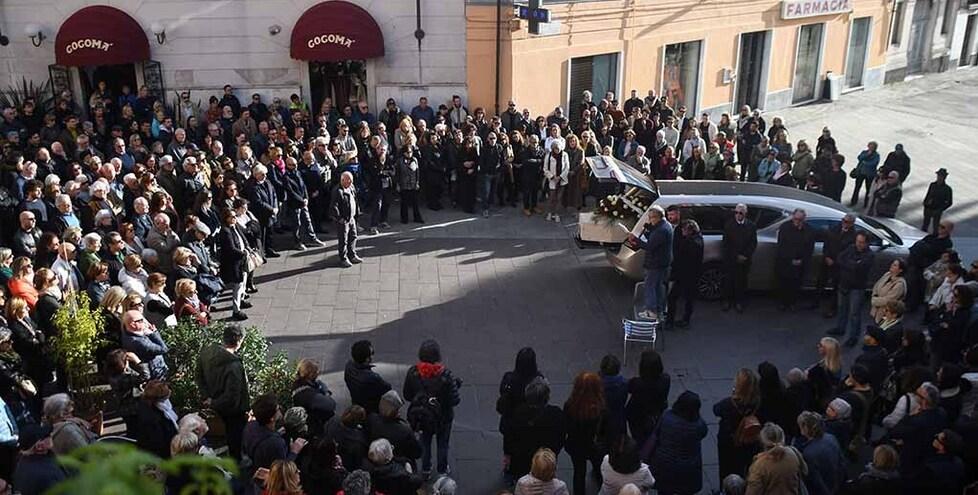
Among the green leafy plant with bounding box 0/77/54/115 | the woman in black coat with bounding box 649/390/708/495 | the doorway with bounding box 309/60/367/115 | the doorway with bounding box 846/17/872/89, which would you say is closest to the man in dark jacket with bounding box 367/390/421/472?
the woman in black coat with bounding box 649/390/708/495

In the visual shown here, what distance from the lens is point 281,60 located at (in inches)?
734

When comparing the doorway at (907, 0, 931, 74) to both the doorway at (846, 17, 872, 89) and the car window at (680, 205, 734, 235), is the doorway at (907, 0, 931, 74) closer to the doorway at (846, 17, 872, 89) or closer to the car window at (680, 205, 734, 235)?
the doorway at (846, 17, 872, 89)

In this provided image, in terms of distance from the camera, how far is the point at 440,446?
830 cm

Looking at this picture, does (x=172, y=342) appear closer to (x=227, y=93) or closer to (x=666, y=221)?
(x=666, y=221)

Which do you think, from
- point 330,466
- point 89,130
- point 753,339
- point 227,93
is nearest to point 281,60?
point 227,93

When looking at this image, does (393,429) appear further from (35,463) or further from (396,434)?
(35,463)

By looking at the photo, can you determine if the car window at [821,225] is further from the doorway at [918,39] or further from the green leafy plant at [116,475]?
the doorway at [918,39]

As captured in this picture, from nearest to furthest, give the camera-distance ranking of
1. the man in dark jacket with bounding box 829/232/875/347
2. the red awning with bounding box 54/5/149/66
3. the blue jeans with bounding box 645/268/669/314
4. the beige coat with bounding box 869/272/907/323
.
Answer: the beige coat with bounding box 869/272/907/323 → the man in dark jacket with bounding box 829/232/875/347 → the blue jeans with bounding box 645/268/669/314 → the red awning with bounding box 54/5/149/66

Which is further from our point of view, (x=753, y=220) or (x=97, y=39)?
(x=97, y=39)

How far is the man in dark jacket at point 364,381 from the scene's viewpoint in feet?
25.6

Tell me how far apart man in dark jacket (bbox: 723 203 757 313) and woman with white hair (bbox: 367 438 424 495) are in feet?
22.2

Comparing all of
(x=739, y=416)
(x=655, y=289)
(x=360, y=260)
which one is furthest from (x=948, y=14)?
(x=739, y=416)

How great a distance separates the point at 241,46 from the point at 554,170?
299 inches

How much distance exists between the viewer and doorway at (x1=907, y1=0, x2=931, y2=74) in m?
29.5
